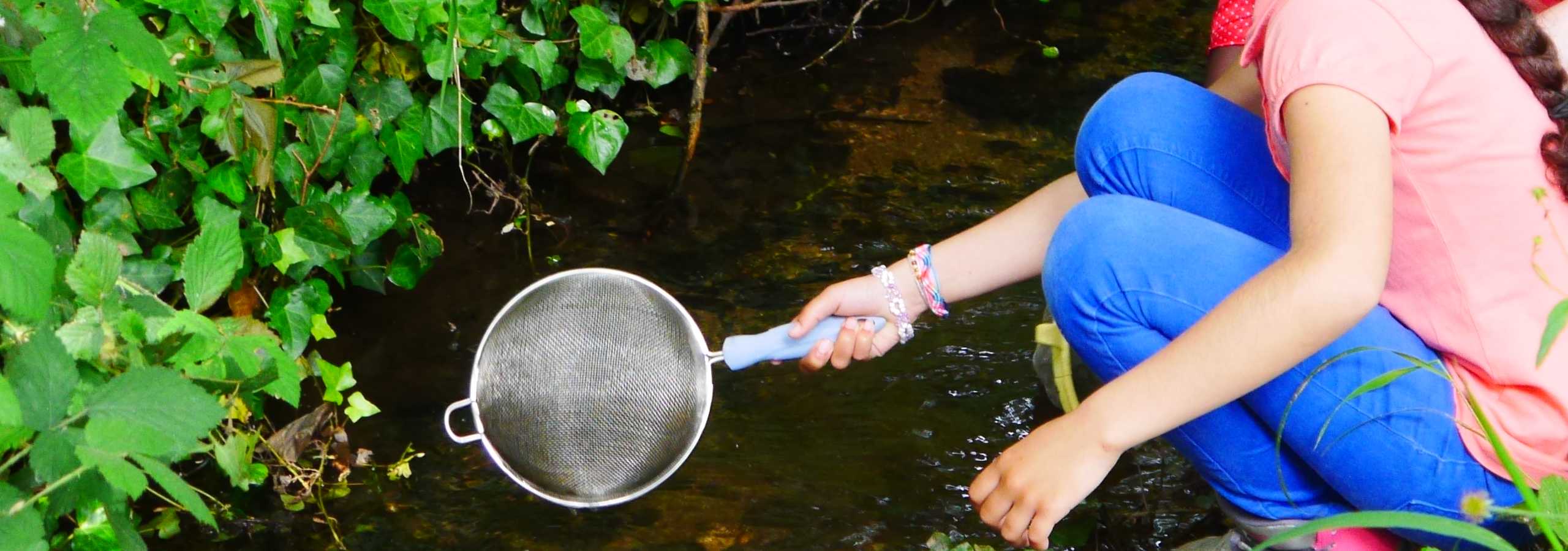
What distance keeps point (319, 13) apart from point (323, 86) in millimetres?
152

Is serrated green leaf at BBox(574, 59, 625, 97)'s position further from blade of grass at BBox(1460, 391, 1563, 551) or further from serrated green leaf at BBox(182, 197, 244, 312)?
blade of grass at BBox(1460, 391, 1563, 551)

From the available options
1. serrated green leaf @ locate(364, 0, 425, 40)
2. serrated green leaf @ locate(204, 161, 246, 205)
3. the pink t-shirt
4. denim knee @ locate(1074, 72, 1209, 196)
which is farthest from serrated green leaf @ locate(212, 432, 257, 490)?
the pink t-shirt

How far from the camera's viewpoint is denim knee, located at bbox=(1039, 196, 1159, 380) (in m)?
1.44

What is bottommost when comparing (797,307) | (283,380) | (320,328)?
(797,307)

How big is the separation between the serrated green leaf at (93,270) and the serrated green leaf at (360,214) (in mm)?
599

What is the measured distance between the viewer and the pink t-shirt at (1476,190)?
50.1 inches

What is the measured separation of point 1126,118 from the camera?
166cm

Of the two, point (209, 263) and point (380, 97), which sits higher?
point (209, 263)

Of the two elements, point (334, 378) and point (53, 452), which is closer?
point (53, 452)

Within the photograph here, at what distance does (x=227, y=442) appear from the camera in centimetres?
162

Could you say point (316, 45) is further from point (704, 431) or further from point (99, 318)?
point (704, 431)

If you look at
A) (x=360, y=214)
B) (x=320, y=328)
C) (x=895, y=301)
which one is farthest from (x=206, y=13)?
(x=895, y=301)

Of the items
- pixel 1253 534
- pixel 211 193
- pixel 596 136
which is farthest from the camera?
pixel 596 136

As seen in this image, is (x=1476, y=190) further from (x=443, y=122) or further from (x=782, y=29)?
(x=782, y=29)
